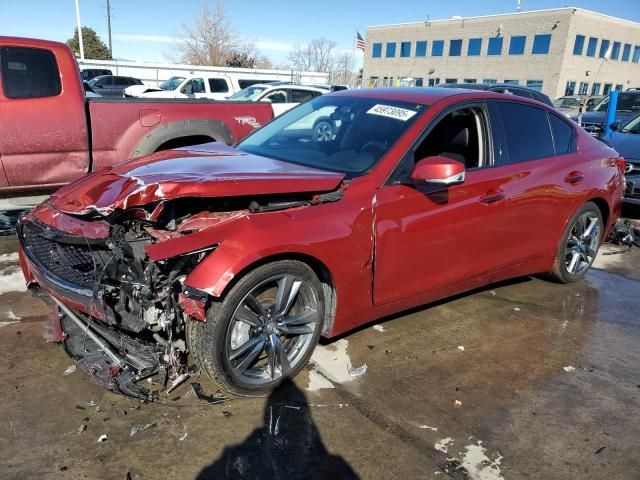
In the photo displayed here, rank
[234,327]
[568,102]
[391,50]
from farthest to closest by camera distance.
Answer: [391,50] < [568,102] < [234,327]

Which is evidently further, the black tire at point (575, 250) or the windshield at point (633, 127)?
the windshield at point (633, 127)

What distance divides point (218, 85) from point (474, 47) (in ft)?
131

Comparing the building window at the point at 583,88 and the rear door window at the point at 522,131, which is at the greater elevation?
the building window at the point at 583,88

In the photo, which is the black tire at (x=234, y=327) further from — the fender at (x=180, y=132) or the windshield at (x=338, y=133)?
the fender at (x=180, y=132)

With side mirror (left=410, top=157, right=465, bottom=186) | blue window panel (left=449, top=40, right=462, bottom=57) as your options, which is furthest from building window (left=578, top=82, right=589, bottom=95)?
side mirror (left=410, top=157, right=465, bottom=186)

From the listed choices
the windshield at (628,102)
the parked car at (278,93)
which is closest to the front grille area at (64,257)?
the parked car at (278,93)

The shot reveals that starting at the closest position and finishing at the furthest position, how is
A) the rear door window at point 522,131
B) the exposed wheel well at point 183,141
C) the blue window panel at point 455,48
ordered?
the rear door window at point 522,131 → the exposed wheel well at point 183,141 → the blue window panel at point 455,48

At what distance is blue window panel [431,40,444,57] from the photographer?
53875 mm

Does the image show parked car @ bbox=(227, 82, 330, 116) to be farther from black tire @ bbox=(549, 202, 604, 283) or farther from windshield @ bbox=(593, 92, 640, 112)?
black tire @ bbox=(549, 202, 604, 283)

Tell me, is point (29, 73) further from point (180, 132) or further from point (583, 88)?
point (583, 88)

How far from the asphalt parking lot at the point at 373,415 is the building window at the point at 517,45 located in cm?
4991

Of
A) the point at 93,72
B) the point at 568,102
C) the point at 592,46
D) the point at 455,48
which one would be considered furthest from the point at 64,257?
the point at 455,48

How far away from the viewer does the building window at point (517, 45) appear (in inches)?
1868

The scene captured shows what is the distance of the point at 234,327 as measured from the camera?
2938 mm
